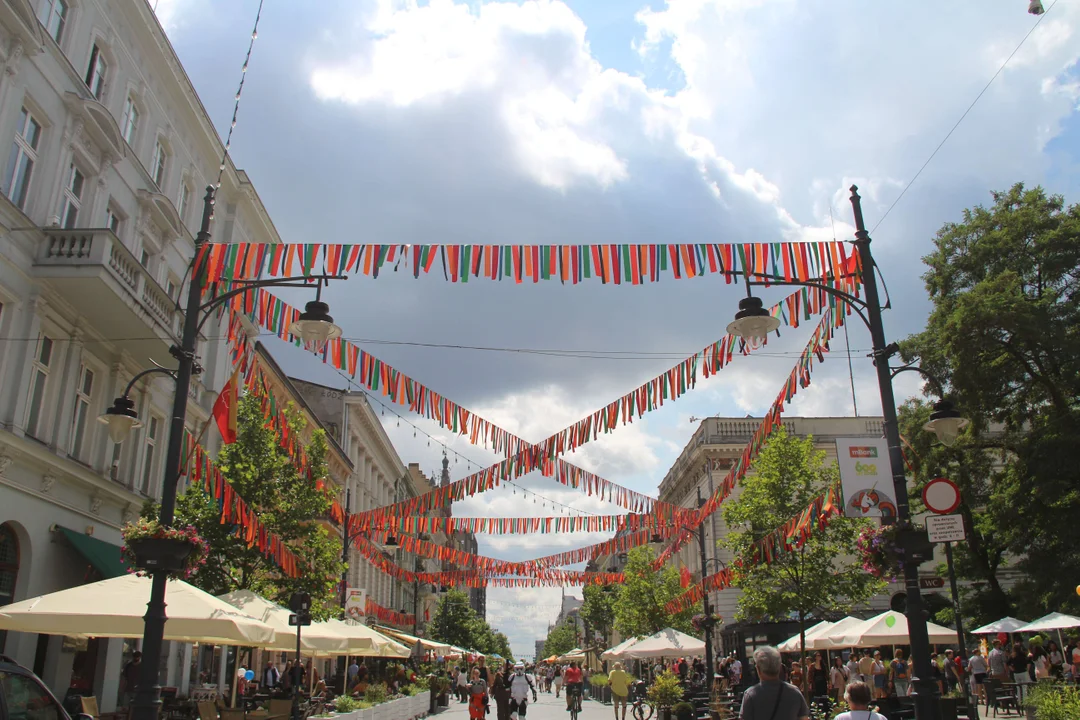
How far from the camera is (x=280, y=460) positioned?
20391mm

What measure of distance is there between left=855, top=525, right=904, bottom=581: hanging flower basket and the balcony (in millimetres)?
12007

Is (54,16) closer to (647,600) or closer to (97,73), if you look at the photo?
(97,73)

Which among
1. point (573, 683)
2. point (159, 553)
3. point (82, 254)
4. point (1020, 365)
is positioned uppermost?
point (1020, 365)

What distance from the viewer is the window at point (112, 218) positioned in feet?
60.3

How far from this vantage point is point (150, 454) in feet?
70.1

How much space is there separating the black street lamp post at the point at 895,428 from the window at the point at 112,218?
582 inches

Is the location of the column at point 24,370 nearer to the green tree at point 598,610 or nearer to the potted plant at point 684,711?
the potted plant at point 684,711

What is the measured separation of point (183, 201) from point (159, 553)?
16.3m

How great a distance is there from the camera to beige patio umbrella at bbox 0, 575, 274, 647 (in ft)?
33.0

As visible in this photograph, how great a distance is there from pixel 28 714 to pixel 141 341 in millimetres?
13444

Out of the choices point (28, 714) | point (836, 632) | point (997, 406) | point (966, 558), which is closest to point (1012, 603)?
point (966, 558)

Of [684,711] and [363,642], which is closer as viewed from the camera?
[684,711]

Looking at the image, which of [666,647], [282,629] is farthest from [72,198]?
[666,647]

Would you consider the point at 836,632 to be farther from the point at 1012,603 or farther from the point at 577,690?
the point at 1012,603
